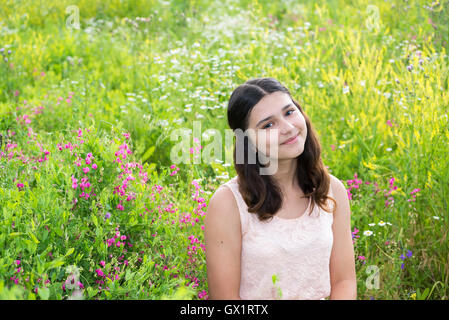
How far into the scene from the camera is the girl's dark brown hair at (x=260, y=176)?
2150mm

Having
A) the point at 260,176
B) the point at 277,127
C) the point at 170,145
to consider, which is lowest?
the point at 170,145

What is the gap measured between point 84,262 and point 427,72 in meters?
2.21

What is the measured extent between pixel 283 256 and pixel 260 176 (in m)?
0.34

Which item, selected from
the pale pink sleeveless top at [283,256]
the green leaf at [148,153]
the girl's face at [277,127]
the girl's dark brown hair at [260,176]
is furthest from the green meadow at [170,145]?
the girl's face at [277,127]

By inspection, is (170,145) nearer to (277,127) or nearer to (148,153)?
(148,153)

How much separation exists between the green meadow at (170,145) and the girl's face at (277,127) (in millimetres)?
610

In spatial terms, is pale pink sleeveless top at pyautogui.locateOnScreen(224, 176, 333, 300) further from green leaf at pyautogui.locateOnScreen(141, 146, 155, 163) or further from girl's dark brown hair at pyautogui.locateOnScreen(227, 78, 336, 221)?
green leaf at pyautogui.locateOnScreen(141, 146, 155, 163)

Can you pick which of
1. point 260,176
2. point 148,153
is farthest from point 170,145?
point 260,176

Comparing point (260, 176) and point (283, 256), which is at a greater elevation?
point (260, 176)

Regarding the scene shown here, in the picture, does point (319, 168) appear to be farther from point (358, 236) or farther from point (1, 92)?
point (1, 92)

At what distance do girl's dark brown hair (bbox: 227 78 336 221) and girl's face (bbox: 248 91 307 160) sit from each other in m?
0.04

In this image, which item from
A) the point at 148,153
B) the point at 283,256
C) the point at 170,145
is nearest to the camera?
the point at 283,256

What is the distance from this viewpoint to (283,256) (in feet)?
6.95

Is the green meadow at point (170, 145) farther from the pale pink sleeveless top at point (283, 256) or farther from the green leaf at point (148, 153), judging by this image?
the pale pink sleeveless top at point (283, 256)
